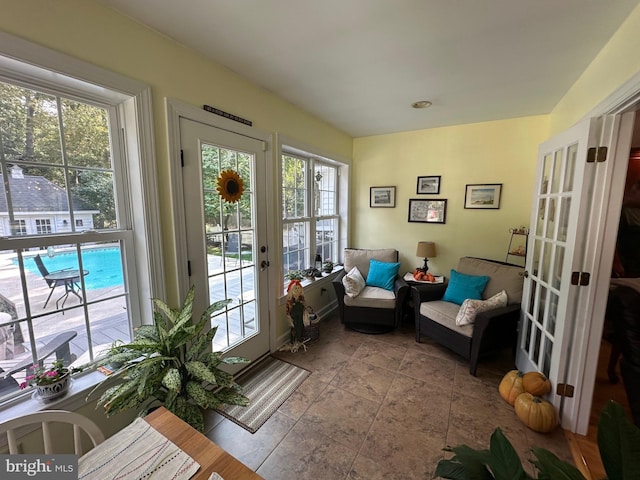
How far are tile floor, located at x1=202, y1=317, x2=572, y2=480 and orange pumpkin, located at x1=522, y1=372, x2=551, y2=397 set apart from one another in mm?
207

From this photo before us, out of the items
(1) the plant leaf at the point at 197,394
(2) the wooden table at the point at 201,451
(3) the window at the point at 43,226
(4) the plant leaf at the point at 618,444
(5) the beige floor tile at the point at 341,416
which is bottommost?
(5) the beige floor tile at the point at 341,416

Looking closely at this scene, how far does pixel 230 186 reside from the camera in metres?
2.00

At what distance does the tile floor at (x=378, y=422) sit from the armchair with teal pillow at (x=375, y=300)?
463mm

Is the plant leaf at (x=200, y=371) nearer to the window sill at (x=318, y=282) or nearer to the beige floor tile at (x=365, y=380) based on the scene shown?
the beige floor tile at (x=365, y=380)

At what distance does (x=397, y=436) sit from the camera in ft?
5.41

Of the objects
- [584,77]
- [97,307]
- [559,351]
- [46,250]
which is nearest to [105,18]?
[46,250]

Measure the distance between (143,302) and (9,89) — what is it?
A: 1169 mm

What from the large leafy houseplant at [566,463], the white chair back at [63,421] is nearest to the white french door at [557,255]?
the large leafy houseplant at [566,463]

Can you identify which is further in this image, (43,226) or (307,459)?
(307,459)

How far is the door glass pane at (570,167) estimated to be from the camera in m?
1.69

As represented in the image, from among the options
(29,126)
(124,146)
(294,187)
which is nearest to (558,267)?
(294,187)

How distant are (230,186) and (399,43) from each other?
1.46 metres

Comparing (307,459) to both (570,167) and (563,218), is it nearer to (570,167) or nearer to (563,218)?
(563,218)

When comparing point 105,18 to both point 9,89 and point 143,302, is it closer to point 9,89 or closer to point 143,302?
point 9,89
